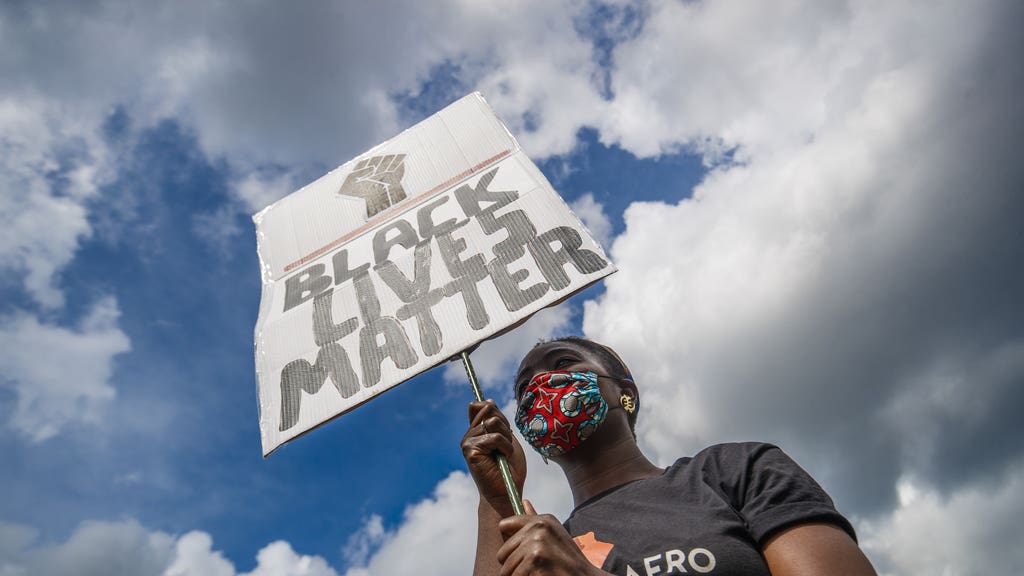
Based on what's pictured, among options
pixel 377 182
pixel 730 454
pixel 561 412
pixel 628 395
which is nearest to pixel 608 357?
pixel 628 395

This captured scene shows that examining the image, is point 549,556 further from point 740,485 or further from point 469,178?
point 469,178

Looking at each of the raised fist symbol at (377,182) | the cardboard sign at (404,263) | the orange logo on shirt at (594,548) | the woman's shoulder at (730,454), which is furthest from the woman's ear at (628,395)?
the raised fist symbol at (377,182)

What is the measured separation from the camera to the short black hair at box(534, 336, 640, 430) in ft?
13.0

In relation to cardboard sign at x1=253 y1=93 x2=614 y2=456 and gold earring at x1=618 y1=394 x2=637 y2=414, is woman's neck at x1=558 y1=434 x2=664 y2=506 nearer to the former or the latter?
gold earring at x1=618 y1=394 x2=637 y2=414

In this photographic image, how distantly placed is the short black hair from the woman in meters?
0.21

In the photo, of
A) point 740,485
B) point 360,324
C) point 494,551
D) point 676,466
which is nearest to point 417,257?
point 360,324

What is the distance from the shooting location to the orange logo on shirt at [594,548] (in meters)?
2.52

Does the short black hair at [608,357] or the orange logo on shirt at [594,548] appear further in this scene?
the short black hair at [608,357]

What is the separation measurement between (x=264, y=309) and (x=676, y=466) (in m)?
2.50

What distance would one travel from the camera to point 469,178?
348 centimetres

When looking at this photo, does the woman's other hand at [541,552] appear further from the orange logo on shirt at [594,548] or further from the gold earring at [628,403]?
the gold earring at [628,403]

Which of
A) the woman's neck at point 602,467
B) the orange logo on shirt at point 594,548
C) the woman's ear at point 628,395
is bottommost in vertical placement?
the orange logo on shirt at point 594,548

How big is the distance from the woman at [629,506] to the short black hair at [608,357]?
0.21 m

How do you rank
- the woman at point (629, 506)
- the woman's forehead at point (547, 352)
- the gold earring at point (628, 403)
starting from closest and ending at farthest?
the woman at point (629, 506), the gold earring at point (628, 403), the woman's forehead at point (547, 352)
